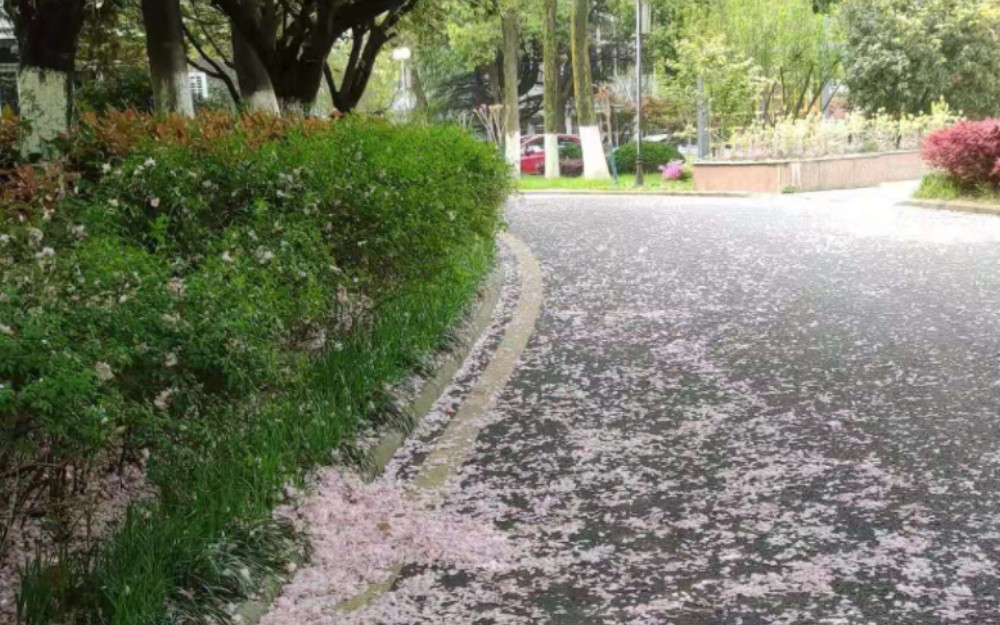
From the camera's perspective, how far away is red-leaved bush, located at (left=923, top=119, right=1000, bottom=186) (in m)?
21.5

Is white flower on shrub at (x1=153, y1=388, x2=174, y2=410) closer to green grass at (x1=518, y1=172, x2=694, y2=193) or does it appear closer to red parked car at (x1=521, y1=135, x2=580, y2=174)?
green grass at (x1=518, y1=172, x2=694, y2=193)

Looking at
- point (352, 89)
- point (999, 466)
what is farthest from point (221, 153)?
point (352, 89)

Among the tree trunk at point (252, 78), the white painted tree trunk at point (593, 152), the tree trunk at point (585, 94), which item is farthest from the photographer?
the white painted tree trunk at point (593, 152)

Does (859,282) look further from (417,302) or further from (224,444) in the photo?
(224,444)

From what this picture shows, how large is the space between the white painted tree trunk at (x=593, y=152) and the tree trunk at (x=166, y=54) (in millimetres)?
24073

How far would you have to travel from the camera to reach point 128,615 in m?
3.47

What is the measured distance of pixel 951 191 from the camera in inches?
896

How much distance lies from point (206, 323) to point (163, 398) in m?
0.31

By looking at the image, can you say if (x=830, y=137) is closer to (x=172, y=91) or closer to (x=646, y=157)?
(x=646, y=157)

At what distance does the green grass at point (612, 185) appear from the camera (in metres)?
31.3

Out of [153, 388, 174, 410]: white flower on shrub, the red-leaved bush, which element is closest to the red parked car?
the red-leaved bush

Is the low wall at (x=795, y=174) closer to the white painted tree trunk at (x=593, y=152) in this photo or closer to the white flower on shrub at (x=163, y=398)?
the white painted tree trunk at (x=593, y=152)

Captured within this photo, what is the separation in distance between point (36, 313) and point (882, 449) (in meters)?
4.31

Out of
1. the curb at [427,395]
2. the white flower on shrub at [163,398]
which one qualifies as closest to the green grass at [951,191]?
the curb at [427,395]
